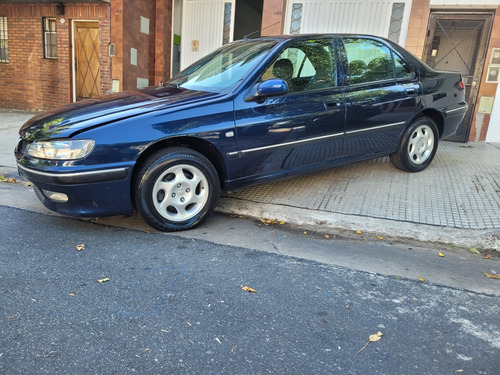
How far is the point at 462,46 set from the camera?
8.02 m

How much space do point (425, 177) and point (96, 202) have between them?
4.05m

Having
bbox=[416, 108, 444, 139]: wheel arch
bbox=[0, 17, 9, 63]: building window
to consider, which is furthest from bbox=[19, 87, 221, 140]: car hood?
bbox=[0, 17, 9, 63]: building window

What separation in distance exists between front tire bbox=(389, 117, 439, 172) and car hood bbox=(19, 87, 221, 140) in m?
2.66

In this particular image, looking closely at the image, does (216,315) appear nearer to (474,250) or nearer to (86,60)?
(474,250)

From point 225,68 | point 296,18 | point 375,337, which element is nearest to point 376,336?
point 375,337

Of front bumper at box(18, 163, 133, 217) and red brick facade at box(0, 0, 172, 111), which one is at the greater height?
red brick facade at box(0, 0, 172, 111)

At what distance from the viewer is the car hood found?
332cm

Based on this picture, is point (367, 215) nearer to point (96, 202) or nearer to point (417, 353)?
point (417, 353)

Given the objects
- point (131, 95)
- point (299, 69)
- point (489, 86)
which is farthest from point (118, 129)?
point (489, 86)

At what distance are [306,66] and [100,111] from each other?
2.11m

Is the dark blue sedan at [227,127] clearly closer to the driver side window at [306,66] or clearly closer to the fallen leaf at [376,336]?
the driver side window at [306,66]

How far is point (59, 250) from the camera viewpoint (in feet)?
10.6

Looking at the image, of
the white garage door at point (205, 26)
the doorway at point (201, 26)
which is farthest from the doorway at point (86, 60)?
the white garage door at point (205, 26)

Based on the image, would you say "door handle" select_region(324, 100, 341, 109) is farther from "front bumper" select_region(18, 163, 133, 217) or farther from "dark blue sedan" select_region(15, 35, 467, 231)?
"front bumper" select_region(18, 163, 133, 217)
